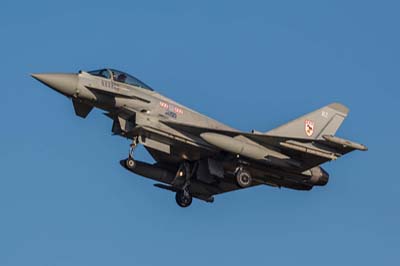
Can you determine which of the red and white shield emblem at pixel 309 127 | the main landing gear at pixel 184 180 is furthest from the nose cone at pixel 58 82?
the red and white shield emblem at pixel 309 127

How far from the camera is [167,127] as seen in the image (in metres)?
36.5

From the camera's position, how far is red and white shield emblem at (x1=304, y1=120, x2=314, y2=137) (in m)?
39.1

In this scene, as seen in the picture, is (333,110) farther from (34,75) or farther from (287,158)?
(34,75)

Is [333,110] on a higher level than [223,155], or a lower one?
higher

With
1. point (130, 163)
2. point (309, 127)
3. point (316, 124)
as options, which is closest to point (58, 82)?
point (130, 163)

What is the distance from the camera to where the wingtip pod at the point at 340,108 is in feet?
131

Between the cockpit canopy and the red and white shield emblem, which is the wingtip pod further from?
the cockpit canopy

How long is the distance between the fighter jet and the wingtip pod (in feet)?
4.62

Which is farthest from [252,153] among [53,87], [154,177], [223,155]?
[53,87]

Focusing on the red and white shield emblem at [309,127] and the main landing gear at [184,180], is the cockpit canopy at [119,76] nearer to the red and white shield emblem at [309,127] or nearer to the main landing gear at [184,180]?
the main landing gear at [184,180]

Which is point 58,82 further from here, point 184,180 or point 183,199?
point 183,199

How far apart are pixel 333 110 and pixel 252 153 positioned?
4.48m

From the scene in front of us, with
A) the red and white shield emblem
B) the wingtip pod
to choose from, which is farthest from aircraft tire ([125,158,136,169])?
the wingtip pod

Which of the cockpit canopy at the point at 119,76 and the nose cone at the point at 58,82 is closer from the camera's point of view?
the nose cone at the point at 58,82
